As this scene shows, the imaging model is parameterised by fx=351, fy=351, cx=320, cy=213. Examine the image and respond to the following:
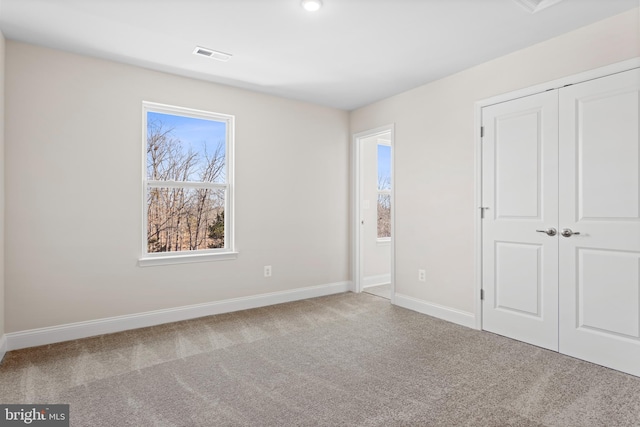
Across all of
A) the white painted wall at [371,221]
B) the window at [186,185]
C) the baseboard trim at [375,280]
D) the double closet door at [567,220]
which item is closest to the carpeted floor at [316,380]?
the double closet door at [567,220]

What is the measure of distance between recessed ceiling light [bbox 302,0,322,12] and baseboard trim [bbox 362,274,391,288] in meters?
3.59

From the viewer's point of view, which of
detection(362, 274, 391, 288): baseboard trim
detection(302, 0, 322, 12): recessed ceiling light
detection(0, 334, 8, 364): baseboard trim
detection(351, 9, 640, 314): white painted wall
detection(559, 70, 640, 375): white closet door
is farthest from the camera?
detection(362, 274, 391, 288): baseboard trim

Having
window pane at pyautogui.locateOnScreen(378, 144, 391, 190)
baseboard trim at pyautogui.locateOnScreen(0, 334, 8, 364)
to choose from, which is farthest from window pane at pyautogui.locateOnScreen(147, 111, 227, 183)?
window pane at pyautogui.locateOnScreen(378, 144, 391, 190)

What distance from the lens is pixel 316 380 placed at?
2365mm

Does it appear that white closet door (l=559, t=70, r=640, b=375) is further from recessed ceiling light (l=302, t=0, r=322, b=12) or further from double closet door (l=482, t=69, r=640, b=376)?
recessed ceiling light (l=302, t=0, r=322, b=12)

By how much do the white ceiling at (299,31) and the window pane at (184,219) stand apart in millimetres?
1247

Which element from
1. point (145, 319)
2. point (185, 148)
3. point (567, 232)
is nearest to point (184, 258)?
point (145, 319)

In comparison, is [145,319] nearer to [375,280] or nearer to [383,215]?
[375,280]

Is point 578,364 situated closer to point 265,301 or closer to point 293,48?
point 265,301

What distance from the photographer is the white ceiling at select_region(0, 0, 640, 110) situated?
2.39 metres

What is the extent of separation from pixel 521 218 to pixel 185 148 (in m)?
3.36

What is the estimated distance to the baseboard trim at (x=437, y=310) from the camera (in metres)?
3.42

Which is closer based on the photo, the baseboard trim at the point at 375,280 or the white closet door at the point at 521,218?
the white closet door at the point at 521,218

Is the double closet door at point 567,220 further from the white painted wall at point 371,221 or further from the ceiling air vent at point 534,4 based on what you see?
the white painted wall at point 371,221
